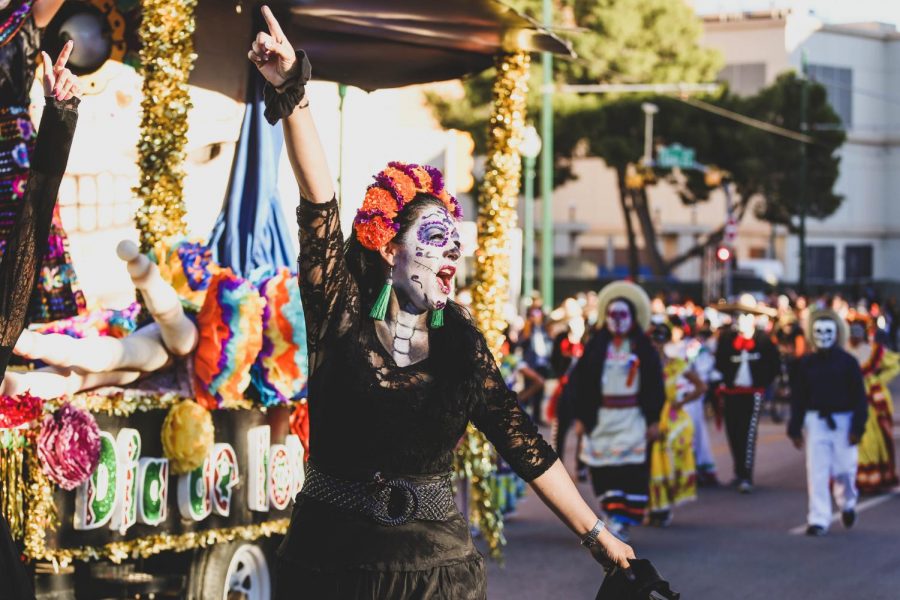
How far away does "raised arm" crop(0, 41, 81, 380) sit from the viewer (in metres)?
3.99

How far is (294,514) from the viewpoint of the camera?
4.29m

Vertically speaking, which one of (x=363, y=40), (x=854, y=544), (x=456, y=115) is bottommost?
(x=854, y=544)

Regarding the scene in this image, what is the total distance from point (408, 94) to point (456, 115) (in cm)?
419

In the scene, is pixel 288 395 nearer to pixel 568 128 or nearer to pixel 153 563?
pixel 153 563

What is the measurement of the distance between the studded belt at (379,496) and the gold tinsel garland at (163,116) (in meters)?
3.60

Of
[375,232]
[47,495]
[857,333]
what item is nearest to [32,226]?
[375,232]

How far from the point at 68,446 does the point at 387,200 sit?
235 cm

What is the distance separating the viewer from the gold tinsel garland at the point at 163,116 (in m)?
7.59

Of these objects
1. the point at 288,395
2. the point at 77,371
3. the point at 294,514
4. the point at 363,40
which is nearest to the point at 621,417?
the point at 363,40

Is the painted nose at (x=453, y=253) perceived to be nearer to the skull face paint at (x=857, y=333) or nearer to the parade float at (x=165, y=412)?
the parade float at (x=165, y=412)

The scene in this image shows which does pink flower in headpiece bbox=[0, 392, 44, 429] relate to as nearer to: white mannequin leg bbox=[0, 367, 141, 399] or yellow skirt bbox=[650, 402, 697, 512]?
white mannequin leg bbox=[0, 367, 141, 399]

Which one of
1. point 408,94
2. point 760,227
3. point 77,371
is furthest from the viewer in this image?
point 760,227

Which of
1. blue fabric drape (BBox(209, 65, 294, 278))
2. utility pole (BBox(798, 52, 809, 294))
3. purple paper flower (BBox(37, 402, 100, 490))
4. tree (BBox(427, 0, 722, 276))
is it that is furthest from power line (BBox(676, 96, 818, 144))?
purple paper flower (BBox(37, 402, 100, 490))

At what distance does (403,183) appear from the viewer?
4.37 metres
